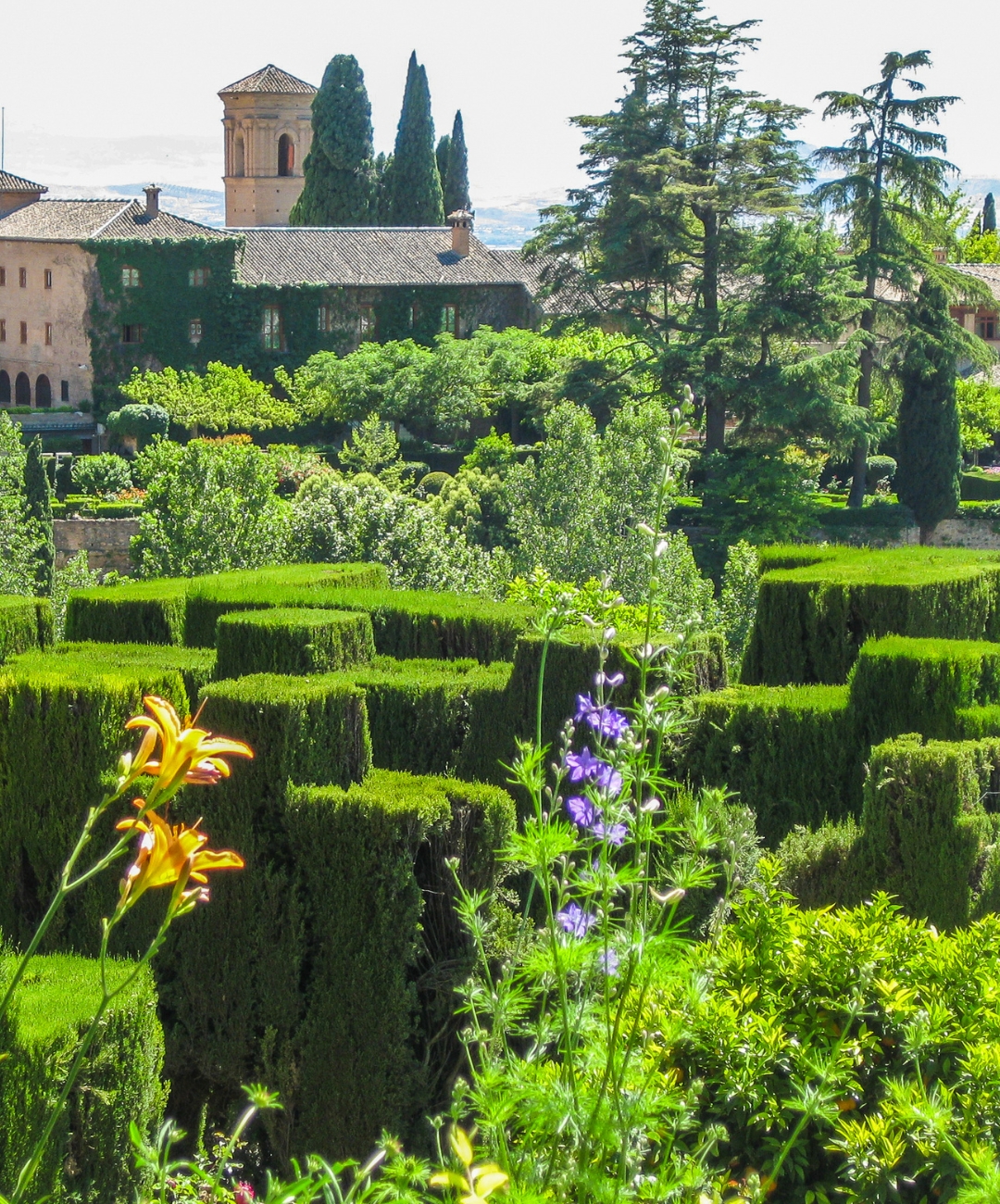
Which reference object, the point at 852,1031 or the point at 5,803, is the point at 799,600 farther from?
the point at 852,1031

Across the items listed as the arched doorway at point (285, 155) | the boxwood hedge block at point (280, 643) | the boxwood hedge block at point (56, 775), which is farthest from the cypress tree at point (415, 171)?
the boxwood hedge block at point (56, 775)

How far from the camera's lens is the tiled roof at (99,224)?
141 feet

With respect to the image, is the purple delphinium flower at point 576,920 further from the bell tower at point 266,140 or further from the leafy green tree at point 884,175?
the bell tower at point 266,140

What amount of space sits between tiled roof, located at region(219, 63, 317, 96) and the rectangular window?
852 inches

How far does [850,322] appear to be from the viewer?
33.7 m

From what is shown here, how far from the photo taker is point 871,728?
7875 mm

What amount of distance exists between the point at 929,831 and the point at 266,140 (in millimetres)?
60554

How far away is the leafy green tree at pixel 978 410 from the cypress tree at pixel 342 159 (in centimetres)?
2382

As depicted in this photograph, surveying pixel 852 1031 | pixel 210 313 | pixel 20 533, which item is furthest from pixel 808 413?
pixel 852 1031

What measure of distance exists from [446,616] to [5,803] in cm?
335

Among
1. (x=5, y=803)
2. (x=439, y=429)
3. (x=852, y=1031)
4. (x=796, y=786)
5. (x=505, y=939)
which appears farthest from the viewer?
(x=439, y=429)

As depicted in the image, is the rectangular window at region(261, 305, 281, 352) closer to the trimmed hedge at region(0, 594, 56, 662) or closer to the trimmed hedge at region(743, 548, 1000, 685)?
the trimmed hedge at region(0, 594, 56, 662)

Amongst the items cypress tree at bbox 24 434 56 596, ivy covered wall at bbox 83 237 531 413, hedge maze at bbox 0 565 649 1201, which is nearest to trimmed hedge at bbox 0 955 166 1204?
hedge maze at bbox 0 565 649 1201

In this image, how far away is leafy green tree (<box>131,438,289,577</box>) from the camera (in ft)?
62.3
